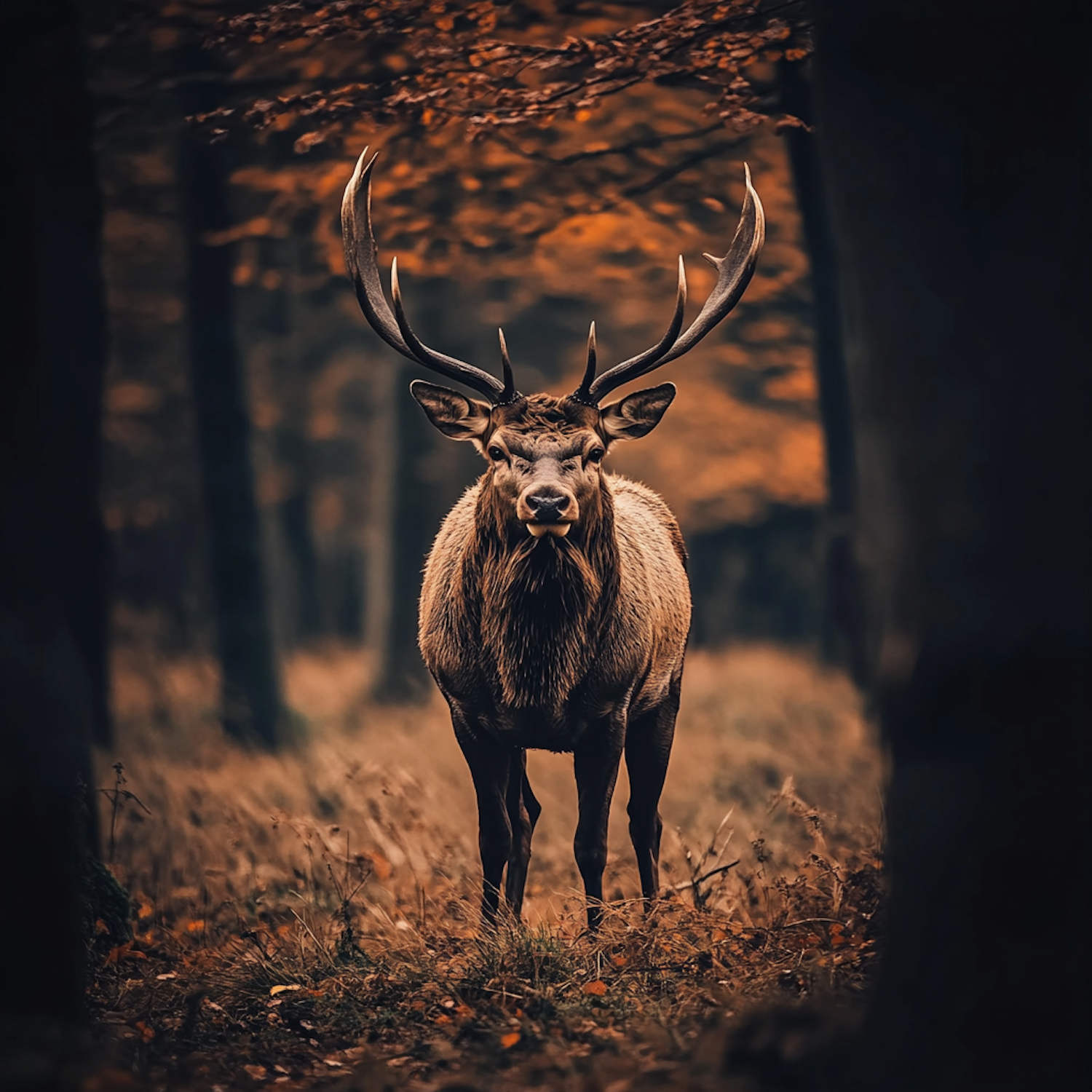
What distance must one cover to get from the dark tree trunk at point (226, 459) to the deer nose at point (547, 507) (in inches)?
201

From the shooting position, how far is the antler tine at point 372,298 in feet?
17.9

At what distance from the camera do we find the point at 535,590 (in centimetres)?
539

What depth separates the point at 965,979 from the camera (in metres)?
3.55

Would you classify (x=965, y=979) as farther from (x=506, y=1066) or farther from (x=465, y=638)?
(x=465, y=638)

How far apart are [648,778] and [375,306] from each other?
285 cm

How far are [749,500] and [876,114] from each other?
385 inches

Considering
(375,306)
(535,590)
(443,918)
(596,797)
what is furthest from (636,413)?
(443,918)

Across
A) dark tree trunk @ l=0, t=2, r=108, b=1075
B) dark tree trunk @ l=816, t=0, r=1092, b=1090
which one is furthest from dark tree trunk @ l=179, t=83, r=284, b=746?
dark tree trunk @ l=816, t=0, r=1092, b=1090

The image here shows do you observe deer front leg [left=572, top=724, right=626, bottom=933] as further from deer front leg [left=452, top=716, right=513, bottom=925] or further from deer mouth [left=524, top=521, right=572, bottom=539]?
deer mouth [left=524, top=521, right=572, bottom=539]

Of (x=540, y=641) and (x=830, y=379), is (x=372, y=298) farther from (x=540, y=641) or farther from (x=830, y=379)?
(x=830, y=379)

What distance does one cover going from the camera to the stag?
5.34 metres

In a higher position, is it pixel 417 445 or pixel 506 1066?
pixel 417 445

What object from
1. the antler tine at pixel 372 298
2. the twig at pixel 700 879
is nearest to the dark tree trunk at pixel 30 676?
the antler tine at pixel 372 298

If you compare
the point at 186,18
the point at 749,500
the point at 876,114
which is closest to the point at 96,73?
the point at 186,18
